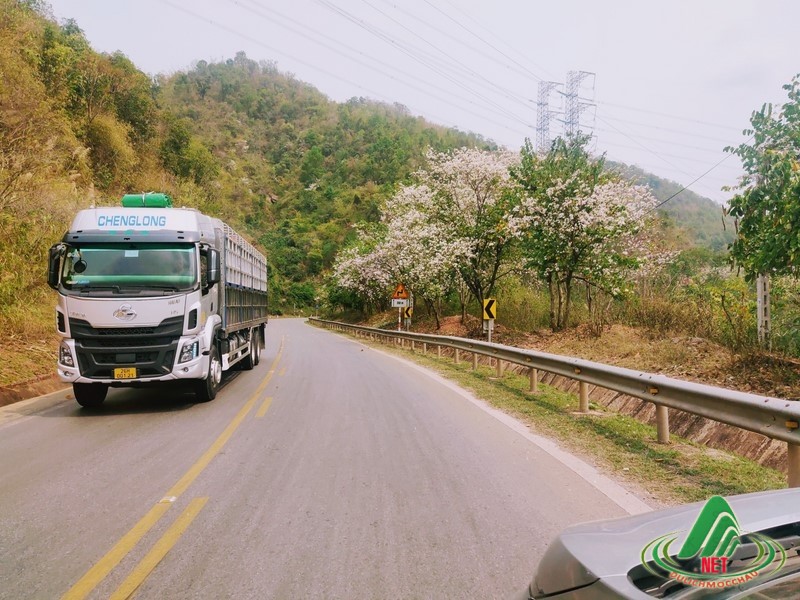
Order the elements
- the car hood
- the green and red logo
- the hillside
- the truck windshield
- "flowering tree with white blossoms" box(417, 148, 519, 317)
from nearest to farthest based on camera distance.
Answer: the green and red logo < the car hood < the truck windshield < the hillside < "flowering tree with white blossoms" box(417, 148, 519, 317)

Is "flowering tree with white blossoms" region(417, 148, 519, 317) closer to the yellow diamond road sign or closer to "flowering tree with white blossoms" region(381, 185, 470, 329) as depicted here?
"flowering tree with white blossoms" region(381, 185, 470, 329)

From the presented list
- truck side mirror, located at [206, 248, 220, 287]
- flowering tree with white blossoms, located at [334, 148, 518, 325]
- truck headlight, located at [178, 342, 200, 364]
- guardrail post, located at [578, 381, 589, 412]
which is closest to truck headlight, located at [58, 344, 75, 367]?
truck headlight, located at [178, 342, 200, 364]

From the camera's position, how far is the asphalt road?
356 cm

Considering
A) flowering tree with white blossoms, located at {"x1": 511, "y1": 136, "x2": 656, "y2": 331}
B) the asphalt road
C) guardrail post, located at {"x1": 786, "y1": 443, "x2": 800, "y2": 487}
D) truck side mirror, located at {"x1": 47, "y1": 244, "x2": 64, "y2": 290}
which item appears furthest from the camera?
flowering tree with white blossoms, located at {"x1": 511, "y1": 136, "x2": 656, "y2": 331}

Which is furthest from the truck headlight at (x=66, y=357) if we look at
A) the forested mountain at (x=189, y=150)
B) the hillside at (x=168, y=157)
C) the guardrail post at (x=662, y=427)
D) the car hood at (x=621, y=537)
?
the car hood at (x=621, y=537)

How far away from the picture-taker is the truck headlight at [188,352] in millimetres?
9344

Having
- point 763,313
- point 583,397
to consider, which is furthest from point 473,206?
point 583,397

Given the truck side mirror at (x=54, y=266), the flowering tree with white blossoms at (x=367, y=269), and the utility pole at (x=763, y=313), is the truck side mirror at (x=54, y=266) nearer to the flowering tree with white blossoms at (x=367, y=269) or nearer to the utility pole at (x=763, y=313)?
the utility pole at (x=763, y=313)

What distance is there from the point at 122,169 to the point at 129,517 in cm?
3180

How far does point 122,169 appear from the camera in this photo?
1261 inches

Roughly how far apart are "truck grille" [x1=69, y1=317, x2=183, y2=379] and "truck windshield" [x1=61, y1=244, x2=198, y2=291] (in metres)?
0.67

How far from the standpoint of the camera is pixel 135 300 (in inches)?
357

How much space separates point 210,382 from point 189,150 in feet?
134

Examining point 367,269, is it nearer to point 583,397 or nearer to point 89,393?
point 89,393
